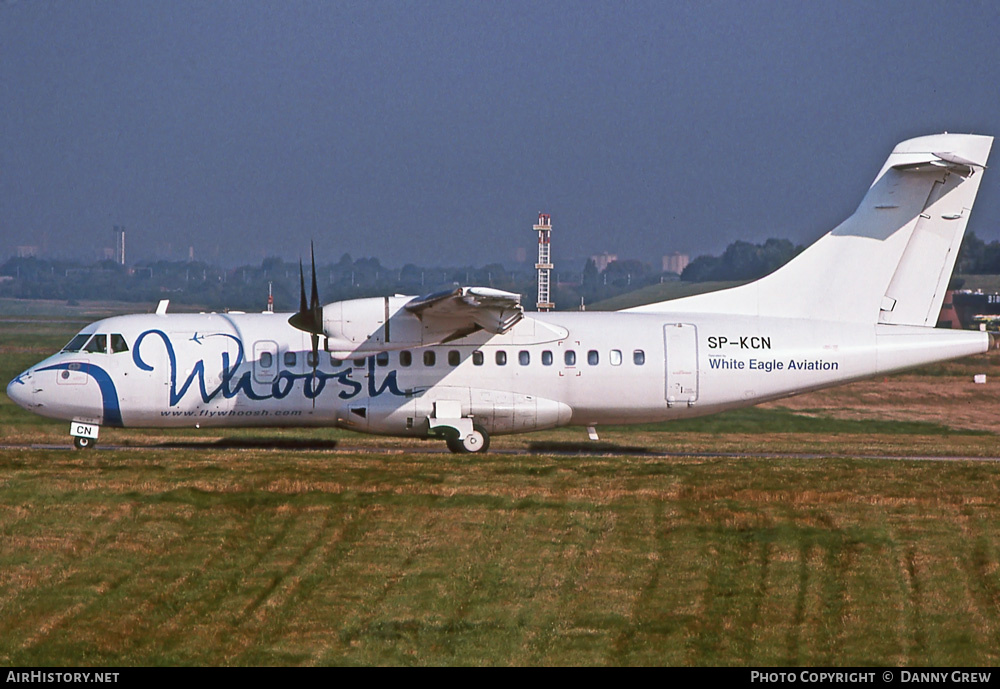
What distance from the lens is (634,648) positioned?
1292cm

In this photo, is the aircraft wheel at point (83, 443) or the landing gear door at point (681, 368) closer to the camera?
the landing gear door at point (681, 368)

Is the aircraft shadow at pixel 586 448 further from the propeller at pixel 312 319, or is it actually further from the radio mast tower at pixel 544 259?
the radio mast tower at pixel 544 259

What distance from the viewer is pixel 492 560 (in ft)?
50.3

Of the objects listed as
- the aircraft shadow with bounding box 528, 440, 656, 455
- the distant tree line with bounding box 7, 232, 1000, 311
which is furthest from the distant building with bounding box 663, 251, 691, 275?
the aircraft shadow with bounding box 528, 440, 656, 455

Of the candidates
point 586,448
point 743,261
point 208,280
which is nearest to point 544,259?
point 743,261

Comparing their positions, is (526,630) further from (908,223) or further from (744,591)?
(908,223)

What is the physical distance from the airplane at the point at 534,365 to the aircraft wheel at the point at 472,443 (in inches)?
1.3

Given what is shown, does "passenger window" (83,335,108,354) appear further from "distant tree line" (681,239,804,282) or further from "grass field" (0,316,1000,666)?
"distant tree line" (681,239,804,282)

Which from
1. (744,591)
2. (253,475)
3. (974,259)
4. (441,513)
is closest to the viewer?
(744,591)

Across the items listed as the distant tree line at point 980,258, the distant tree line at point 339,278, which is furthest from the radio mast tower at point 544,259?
the distant tree line at point 980,258

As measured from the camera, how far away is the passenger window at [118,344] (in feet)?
80.0

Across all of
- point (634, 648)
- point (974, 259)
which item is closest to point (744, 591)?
point (634, 648)
